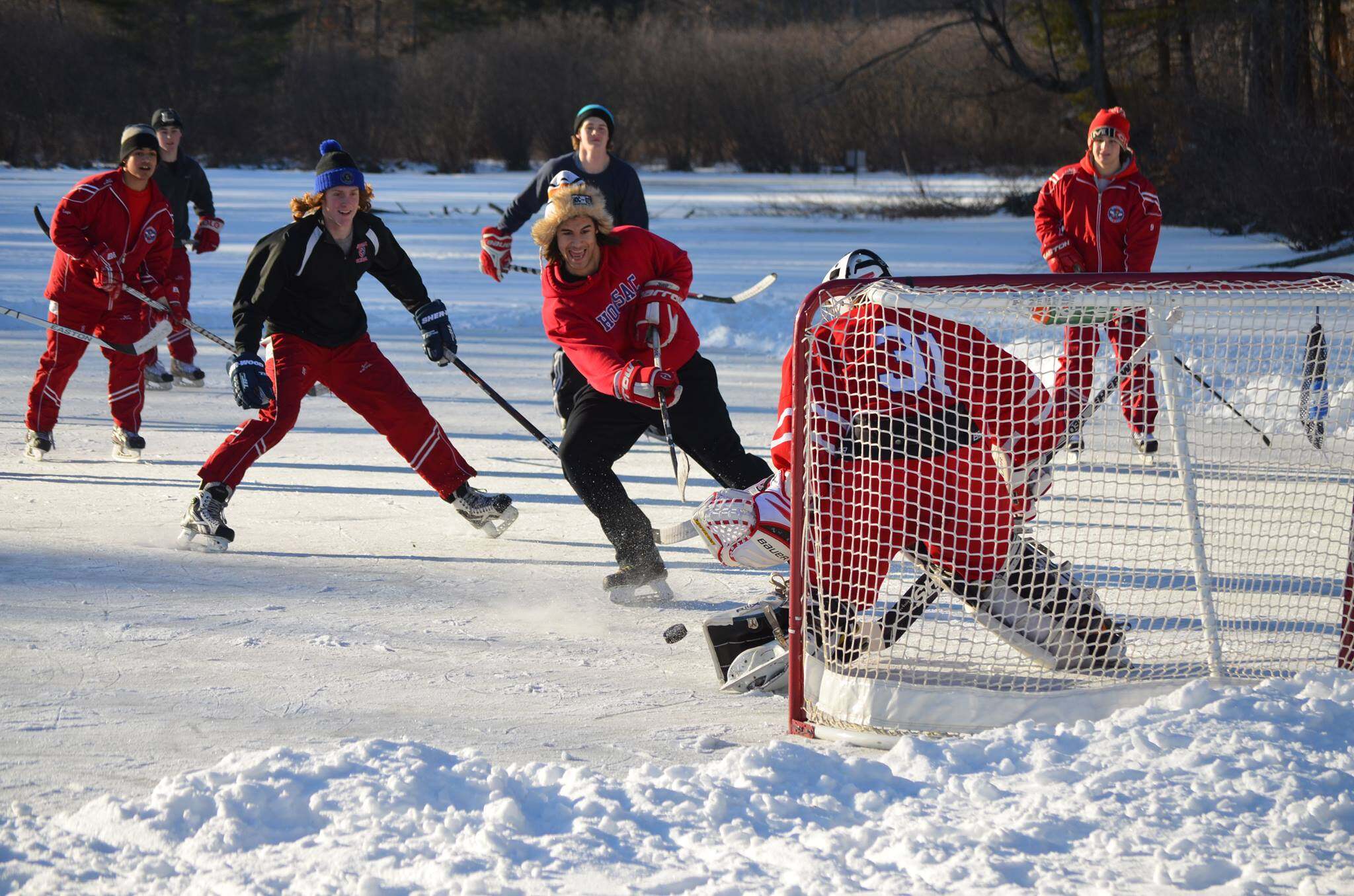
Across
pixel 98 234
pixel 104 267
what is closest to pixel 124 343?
pixel 104 267

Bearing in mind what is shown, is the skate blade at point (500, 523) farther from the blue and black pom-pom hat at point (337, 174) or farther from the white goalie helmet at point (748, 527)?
the white goalie helmet at point (748, 527)

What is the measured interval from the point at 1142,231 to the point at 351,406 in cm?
336

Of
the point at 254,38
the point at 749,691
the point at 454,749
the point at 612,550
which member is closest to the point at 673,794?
the point at 454,749

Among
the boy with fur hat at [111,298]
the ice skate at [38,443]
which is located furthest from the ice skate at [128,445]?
the ice skate at [38,443]

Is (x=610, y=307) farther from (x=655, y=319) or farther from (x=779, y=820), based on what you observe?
(x=779, y=820)

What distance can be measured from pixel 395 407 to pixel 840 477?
2.01 m

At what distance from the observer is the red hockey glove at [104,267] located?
18.1ft

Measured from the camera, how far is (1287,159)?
1221cm

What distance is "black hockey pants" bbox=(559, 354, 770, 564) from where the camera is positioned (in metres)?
3.85

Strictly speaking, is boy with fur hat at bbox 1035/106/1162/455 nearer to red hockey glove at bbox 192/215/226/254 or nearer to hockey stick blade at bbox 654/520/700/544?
hockey stick blade at bbox 654/520/700/544

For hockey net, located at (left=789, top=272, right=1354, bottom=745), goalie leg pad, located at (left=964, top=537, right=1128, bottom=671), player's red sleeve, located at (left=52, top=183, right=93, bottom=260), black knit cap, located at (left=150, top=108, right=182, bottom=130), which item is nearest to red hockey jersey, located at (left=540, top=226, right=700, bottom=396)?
hockey net, located at (left=789, top=272, right=1354, bottom=745)

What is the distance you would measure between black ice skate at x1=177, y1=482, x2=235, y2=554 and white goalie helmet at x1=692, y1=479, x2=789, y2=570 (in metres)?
2.01

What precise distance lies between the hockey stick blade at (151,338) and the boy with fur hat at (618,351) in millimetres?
2443

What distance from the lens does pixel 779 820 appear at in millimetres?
2350
